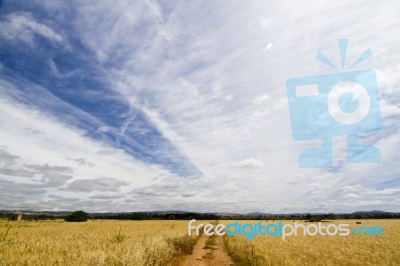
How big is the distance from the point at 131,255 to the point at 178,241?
10626 mm

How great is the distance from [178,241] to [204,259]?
448cm

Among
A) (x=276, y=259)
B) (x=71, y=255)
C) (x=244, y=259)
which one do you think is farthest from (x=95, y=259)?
(x=276, y=259)

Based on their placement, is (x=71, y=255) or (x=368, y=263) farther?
(x=368, y=263)

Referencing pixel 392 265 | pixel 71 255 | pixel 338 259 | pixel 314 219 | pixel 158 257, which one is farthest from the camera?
pixel 314 219

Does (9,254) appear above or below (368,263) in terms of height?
above

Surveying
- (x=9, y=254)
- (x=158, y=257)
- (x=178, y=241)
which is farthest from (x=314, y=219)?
(x=9, y=254)

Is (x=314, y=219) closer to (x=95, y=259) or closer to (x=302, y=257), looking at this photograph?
(x=302, y=257)

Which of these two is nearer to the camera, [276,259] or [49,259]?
[49,259]

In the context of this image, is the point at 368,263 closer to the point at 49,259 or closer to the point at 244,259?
the point at 244,259

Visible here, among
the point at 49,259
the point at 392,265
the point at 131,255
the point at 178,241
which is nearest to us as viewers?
the point at 49,259

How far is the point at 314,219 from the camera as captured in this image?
9469 cm

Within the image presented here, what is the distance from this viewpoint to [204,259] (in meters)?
16.6

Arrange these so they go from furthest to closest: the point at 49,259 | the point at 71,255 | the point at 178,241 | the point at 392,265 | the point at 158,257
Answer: the point at 178,241 < the point at 392,265 < the point at 158,257 < the point at 71,255 < the point at 49,259

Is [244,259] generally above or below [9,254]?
below
